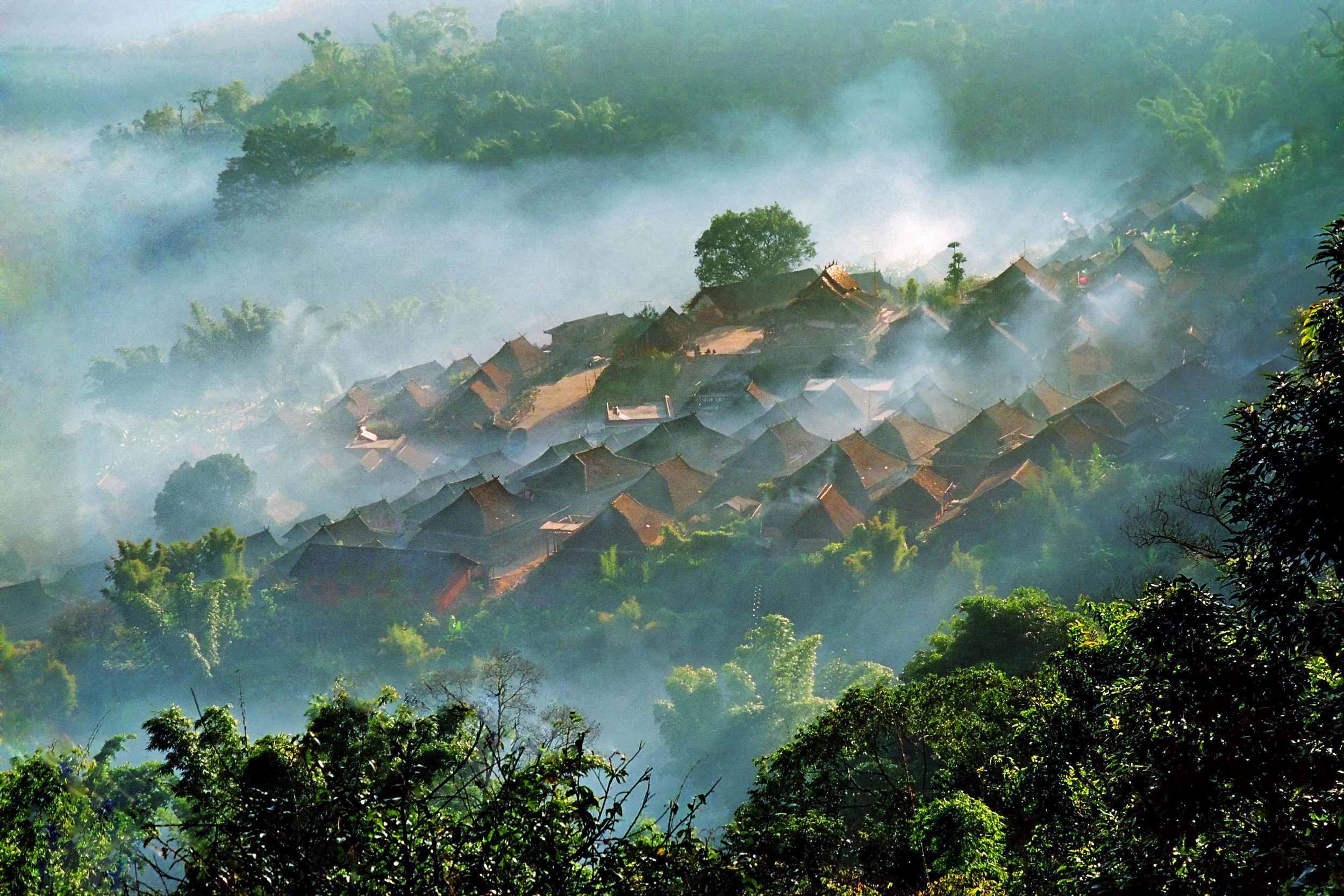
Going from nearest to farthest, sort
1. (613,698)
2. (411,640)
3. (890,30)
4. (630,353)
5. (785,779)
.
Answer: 1. (785,779)
2. (613,698)
3. (411,640)
4. (630,353)
5. (890,30)

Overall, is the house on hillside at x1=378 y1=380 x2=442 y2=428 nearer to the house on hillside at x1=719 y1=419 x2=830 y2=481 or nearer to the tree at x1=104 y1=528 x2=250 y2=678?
the tree at x1=104 y1=528 x2=250 y2=678

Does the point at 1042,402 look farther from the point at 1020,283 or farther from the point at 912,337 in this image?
the point at 1020,283

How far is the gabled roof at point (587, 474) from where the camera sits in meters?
37.3

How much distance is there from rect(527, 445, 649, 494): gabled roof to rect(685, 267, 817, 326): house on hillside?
732 inches

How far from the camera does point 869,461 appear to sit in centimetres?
3456

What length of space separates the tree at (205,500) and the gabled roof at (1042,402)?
31.7 meters

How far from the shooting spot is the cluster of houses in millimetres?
32562

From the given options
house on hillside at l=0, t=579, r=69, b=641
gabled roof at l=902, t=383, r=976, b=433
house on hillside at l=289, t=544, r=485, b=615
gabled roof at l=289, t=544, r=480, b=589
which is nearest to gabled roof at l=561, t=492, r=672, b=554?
house on hillside at l=289, t=544, r=485, b=615

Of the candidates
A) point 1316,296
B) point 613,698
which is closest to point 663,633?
point 613,698

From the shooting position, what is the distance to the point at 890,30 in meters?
89.1

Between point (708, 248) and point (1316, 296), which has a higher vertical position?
point (708, 248)

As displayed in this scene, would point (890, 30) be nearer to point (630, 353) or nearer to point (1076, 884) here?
point (630, 353)

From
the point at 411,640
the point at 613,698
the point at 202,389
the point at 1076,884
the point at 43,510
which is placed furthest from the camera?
the point at 202,389

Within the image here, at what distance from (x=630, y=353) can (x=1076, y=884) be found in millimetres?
44460
